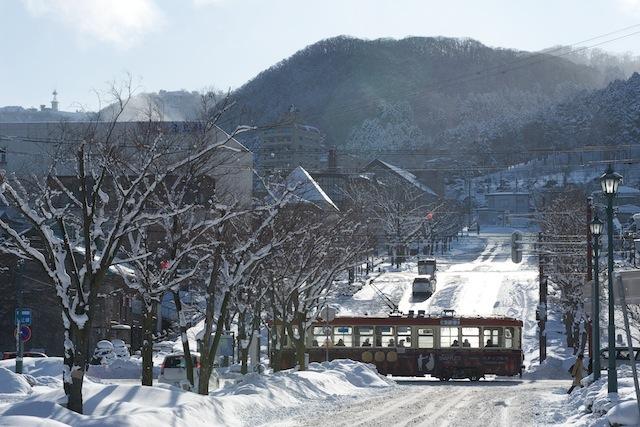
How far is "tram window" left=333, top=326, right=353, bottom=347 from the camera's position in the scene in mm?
47344

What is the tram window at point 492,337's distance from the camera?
46.0 meters

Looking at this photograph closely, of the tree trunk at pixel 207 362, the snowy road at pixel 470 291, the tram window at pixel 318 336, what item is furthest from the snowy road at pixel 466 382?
the tram window at pixel 318 336

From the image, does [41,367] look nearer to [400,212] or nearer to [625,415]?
[625,415]

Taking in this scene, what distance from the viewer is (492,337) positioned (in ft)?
151

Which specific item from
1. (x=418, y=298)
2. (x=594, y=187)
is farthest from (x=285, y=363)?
(x=594, y=187)

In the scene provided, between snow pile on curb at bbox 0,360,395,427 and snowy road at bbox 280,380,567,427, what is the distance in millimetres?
1091

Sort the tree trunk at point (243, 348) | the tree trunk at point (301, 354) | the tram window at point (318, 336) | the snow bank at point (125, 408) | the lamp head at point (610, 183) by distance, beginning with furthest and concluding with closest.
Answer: the tram window at point (318, 336) → the tree trunk at point (243, 348) → the tree trunk at point (301, 354) → the lamp head at point (610, 183) → the snow bank at point (125, 408)

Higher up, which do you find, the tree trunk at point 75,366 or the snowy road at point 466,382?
the tree trunk at point 75,366

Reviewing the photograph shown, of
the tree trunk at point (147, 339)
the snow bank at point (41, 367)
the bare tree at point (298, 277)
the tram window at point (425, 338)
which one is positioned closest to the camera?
the tree trunk at point (147, 339)

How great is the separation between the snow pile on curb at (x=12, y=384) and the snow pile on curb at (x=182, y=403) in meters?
4.89

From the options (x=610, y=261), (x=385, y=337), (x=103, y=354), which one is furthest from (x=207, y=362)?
(x=103, y=354)

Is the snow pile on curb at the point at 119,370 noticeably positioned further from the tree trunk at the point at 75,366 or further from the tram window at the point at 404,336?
the tree trunk at the point at 75,366

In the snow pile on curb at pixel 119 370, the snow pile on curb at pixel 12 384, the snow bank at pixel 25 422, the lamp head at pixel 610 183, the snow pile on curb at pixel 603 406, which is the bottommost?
the snow pile on curb at pixel 119 370

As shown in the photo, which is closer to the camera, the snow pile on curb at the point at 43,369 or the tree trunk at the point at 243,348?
the snow pile on curb at the point at 43,369
